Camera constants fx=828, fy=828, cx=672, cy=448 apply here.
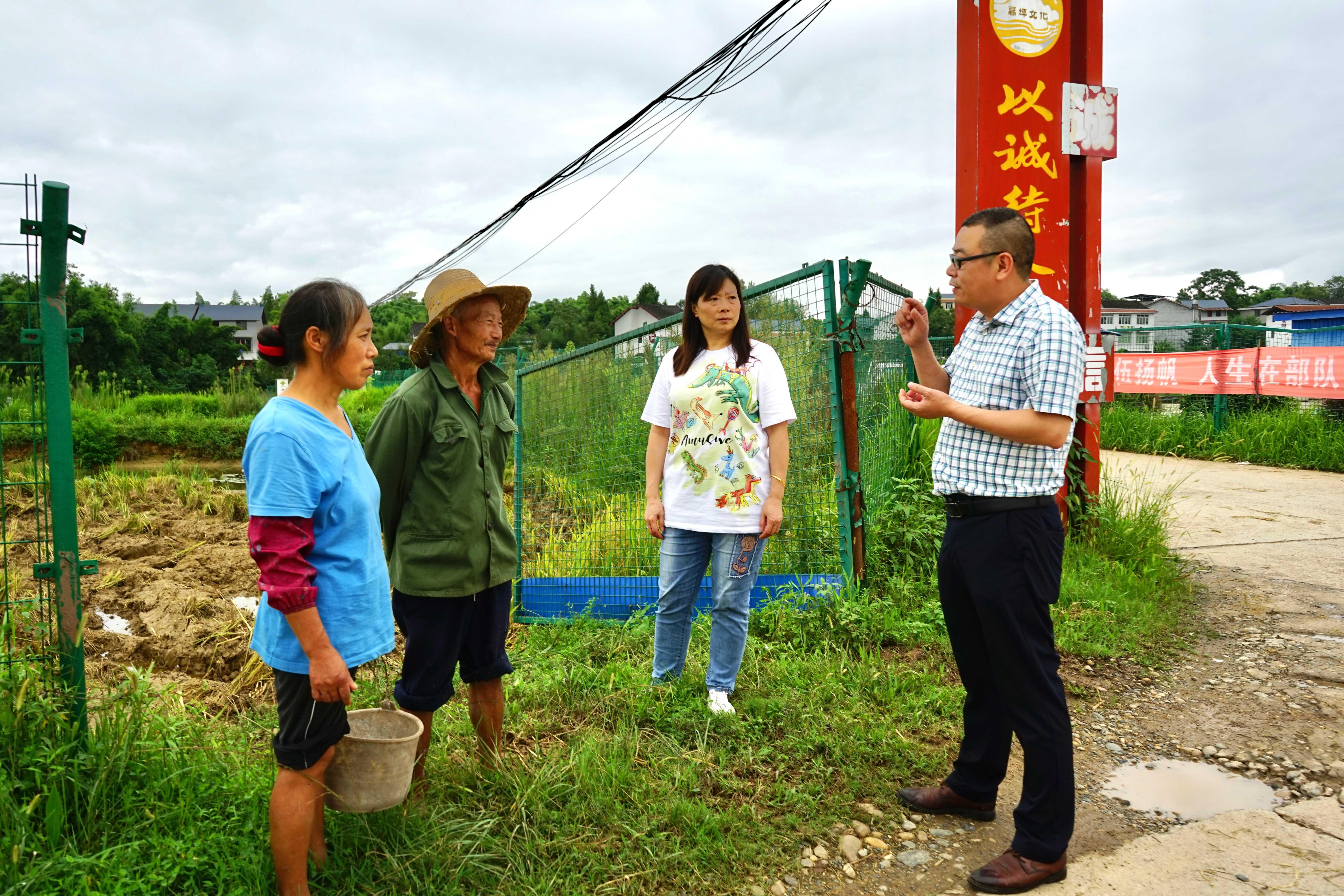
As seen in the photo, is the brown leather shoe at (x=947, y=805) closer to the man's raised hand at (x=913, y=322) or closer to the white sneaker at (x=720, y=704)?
the white sneaker at (x=720, y=704)

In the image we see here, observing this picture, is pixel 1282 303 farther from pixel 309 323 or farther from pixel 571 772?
pixel 309 323

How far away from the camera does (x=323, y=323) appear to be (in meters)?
1.96

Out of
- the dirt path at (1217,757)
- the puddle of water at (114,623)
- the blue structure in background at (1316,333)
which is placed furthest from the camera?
the blue structure in background at (1316,333)

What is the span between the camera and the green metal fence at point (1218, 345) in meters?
10.9

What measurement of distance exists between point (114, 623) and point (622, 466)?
130 inches

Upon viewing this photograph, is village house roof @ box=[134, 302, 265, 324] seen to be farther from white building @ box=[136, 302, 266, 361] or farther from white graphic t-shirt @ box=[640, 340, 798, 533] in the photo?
white graphic t-shirt @ box=[640, 340, 798, 533]

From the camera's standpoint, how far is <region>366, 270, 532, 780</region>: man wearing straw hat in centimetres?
245

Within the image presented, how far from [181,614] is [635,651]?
3.11 m

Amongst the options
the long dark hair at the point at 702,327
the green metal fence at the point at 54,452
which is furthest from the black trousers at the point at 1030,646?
the green metal fence at the point at 54,452

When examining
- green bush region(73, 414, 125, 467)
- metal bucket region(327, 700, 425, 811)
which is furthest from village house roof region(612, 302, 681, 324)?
metal bucket region(327, 700, 425, 811)

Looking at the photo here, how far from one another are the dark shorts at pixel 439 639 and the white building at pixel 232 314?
3356 inches

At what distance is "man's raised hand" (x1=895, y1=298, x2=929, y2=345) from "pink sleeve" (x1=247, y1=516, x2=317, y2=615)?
5.85 feet

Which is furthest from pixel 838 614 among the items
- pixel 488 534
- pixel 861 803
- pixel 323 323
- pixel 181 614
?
pixel 181 614

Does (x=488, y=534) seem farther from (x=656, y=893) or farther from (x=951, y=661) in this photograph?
(x=951, y=661)
